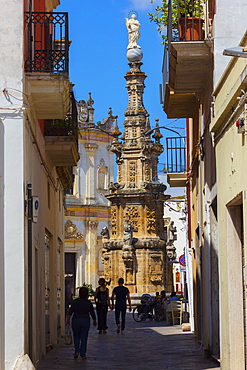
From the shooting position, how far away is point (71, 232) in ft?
210

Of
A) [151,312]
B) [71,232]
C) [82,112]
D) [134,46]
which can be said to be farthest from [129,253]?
[82,112]

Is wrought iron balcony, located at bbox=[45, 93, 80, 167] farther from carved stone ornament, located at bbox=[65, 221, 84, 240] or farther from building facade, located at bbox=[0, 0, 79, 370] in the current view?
carved stone ornament, located at bbox=[65, 221, 84, 240]

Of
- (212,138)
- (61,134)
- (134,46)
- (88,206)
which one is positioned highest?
(134,46)

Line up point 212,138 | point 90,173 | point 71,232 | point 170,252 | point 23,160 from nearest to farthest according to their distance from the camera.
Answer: point 23,160 < point 212,138 < point 170,252 < point 71,232 < point 90,173

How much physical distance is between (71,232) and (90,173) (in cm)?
473

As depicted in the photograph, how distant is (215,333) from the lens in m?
16.2

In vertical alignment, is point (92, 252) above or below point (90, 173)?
below

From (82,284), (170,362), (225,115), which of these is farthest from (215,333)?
(82,284)

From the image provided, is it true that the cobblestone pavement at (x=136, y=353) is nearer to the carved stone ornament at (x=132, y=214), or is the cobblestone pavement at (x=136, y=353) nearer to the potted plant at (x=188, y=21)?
the potted plant at (x=188, y=21)

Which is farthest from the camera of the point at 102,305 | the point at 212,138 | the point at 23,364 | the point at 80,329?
the point at 102,305

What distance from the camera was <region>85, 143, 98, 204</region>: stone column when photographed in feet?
214

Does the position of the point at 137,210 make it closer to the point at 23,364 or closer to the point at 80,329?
the point at 80,329

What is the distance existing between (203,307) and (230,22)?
259 inches

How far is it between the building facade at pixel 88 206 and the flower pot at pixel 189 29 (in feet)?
156
